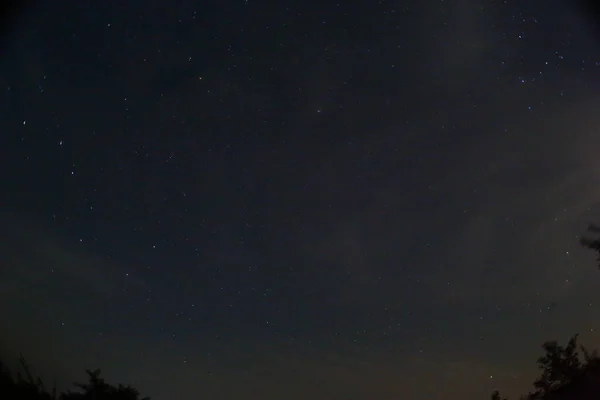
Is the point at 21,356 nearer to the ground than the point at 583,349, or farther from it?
nearer to the ground

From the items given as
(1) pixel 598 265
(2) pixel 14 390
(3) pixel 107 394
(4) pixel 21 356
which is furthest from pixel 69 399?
(1) pixel 598 265

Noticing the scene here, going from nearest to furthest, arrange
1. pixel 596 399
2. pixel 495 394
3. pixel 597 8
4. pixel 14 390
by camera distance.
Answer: pixel 597 8, pixel 14 390, pixel 596 399, pixel 495 394

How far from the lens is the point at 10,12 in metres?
9.08

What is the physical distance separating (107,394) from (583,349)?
25.8m

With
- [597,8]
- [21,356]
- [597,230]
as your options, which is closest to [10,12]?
[21,356]

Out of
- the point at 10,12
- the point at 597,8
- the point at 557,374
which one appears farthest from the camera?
the point at 557,374

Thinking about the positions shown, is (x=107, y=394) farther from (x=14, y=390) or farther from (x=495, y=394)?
(x=495, y=394)

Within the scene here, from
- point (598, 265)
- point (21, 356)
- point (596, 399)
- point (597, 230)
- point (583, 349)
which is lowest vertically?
point (596, 399)

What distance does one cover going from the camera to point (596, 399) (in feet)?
43.6

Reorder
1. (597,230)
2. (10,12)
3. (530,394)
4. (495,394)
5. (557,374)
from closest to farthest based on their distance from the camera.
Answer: (10,12), (597,230), (530,394), (495,394), (557,374)

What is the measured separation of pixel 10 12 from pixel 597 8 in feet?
39.2

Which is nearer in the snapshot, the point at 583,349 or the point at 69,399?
the point at 69,399

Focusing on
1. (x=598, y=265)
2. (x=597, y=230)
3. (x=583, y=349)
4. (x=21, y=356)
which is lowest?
(x=21, y=356)

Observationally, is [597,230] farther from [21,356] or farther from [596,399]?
[21,356]
